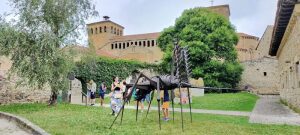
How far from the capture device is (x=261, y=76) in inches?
1922

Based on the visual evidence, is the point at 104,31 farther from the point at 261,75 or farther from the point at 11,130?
the point at 11,130

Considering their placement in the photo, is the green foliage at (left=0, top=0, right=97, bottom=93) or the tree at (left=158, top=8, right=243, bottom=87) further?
the tree at (left=158, top=8, right=243, bottom=87)

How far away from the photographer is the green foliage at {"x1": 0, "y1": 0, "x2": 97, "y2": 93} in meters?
18.3

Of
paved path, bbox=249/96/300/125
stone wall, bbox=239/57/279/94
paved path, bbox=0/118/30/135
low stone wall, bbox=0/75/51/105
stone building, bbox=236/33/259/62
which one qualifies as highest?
stone building, bbox=236/33/259/62

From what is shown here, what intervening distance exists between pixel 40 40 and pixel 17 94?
7.00m

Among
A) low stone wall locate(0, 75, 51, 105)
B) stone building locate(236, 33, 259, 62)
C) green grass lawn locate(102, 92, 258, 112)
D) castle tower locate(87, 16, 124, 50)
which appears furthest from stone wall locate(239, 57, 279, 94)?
castle tower locate(87, 16, 124, 50)

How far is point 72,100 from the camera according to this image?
89.0ft

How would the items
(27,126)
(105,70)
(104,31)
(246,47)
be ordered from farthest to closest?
(104,31)
(246,47)
(105,70)
(27,126)

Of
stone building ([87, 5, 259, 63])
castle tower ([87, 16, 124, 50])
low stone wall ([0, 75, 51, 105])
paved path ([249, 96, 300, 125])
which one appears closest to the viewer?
paved path ([249, 96, 300, 125])

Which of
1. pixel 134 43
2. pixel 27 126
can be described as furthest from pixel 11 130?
pixel 134 43

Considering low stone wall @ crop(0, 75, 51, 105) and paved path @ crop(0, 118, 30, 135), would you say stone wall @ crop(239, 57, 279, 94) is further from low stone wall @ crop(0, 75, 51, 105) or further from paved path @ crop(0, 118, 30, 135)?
paved path @ crop(0, 118, 30, 135)

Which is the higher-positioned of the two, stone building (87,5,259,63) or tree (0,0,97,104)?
stone building (87,5,259,63)

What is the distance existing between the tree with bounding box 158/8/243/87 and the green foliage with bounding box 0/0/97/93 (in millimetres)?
20860

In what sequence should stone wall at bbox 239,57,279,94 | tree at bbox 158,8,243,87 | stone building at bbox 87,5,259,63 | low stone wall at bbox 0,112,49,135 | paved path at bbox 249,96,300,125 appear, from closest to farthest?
low stone wall at bbox 0,112,49,135
paved path at bbox 249,96,300,125
tree at bbox 158,8,243,87
stone wall at bbox 239,57,279,94
stone building at bbox 87,5,259,63
